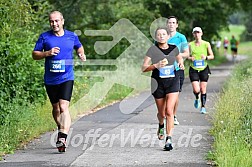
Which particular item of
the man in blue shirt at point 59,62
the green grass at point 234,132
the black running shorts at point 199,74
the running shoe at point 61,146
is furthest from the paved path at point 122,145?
the black running shorts at point 199,74

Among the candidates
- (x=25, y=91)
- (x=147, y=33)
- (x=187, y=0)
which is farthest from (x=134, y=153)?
(x=187, y=0)

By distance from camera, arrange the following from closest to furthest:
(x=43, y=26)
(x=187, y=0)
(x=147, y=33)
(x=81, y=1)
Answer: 1. (x=43, y=26)
2. (x=81, y=1)
3. (x=147, y=33)
4. (x=187, y=0)

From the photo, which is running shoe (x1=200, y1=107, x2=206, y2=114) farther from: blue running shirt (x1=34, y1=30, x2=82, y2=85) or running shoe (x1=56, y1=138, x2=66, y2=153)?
running shoe (x1=56, y1=138, x2=66, y2=153)

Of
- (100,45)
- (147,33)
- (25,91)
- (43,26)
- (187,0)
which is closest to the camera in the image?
(25,91)

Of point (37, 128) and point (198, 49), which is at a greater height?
point (198, 49)

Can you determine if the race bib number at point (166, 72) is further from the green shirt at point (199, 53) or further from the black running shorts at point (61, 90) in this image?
the green shirt at point (199, 53)

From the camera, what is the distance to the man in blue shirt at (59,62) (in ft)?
32.8

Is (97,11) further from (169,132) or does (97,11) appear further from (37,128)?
(169,132)

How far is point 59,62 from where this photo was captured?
9.98 meters

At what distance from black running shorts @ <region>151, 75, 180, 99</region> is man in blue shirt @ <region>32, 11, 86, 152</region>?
1.21 m

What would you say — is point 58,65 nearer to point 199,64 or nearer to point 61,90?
point 61,90

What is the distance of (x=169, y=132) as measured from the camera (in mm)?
9859

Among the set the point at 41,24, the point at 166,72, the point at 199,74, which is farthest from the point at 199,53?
the point at 41,24

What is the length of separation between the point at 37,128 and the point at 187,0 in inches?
1118
